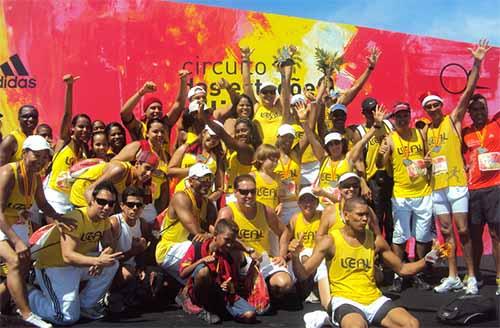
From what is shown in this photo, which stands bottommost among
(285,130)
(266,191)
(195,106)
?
(266,191)

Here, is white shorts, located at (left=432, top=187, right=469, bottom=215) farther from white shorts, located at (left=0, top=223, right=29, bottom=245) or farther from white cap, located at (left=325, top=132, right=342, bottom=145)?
white shorts, located at (left=0, top=223, right=29, bottom=245)

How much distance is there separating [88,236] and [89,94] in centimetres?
353

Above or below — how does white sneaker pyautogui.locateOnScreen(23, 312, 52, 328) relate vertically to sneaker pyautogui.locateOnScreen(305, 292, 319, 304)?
Result: above

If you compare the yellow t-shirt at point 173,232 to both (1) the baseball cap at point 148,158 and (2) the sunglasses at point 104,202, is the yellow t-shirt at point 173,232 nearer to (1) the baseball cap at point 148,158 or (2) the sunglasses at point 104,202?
(1) the baseball cap at point 148,158

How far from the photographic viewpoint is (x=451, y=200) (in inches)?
249

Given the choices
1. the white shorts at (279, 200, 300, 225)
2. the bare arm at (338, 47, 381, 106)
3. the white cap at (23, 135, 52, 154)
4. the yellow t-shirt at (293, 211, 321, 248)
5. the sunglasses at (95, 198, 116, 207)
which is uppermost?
the bare arm at (338, 47, 381, 106)

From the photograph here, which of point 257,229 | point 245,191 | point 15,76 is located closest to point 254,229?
point 257,229

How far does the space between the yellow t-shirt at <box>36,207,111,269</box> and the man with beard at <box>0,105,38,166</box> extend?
132 centimetres

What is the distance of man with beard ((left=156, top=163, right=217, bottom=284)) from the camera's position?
5582mm

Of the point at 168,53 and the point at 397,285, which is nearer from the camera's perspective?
the point at 397,285

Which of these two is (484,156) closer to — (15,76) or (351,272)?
(351,272)

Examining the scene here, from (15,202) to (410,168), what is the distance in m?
4.02

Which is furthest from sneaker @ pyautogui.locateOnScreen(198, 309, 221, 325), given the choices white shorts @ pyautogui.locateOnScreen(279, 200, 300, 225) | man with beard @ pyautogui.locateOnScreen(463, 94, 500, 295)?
man with beard @ pyautogui.locateOnScreen(463, 94, 500, 295)

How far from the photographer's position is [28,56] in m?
8.02
